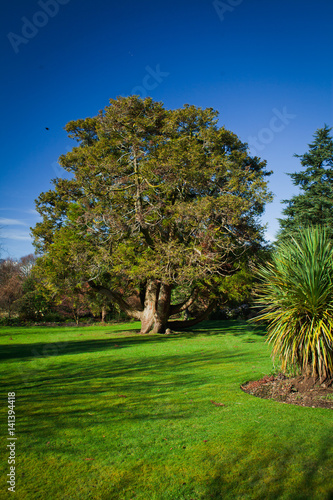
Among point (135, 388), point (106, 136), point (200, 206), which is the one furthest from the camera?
point (106, 136)

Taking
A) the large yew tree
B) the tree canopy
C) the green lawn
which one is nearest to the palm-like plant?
the green lawn

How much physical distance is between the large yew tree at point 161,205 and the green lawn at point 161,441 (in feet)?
29.2

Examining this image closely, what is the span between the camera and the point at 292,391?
620 centimetres

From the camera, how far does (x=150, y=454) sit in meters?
3.84

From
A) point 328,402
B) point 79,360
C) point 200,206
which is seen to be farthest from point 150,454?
point 200,206

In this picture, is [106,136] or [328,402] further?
[106,136]

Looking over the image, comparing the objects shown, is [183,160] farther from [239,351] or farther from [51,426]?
[51,426]

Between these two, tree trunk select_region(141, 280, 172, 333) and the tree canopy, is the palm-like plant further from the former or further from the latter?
the tree canopy

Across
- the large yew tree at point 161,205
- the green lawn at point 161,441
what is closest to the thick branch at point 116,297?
the large yew tree at point 161,205

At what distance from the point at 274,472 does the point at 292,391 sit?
119 inches

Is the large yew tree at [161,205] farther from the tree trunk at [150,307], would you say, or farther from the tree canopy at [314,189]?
the tree canopy at [314,189]

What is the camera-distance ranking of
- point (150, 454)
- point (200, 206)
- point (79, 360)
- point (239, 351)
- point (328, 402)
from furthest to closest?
1. point (200, 206)
2. point (239, 351)
3. point (79, 360)
4. point (328, 402)
5. point (150, 454)

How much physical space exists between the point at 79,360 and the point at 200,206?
8.56 meters

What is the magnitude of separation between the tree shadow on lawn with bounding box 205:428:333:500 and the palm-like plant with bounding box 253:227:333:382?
196cm
